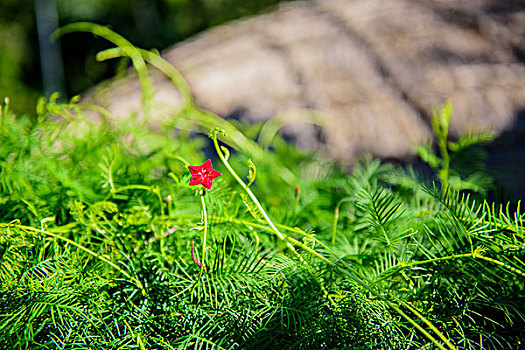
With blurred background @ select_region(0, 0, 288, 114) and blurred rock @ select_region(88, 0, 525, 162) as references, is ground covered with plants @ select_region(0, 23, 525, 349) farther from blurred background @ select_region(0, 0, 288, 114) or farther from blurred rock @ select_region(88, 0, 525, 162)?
blurred background @ select_region(0, 0, 288, 114)

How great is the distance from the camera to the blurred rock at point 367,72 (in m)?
0.86

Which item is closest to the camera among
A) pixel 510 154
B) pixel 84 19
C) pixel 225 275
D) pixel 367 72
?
pixel 225 275

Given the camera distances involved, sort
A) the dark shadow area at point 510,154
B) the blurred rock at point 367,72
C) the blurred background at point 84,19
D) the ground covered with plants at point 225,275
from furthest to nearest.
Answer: the blurred background at point 84,19 < the blurred rock at point 367,72 < the dark shadow area at point 510,154 < the ground covered with plants at point 225,275

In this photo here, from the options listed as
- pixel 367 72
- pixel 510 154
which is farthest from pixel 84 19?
pixel 510 154

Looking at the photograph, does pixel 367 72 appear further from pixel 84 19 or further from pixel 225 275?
pixel 84 19

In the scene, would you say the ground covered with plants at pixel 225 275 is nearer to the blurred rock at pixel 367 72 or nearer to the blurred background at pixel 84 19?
the blurred rock at pixel 367 72

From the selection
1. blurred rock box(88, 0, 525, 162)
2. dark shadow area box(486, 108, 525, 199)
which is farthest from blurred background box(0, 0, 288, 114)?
dark shadow area box(486, 108, 525, 199)

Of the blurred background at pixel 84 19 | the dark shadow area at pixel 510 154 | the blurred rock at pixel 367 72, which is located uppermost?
the blurred rock at pixel 367 72

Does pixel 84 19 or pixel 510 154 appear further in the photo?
pixel 84 19

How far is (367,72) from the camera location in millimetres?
946

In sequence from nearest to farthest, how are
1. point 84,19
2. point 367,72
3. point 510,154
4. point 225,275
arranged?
point 225,275 < point 510,154 < point 367,72 < point 84,19

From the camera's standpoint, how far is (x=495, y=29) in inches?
37.9

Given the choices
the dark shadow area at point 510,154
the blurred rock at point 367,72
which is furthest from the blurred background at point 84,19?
the dark shadow area at point 510,154

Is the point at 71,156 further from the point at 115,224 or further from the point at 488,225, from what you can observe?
the point at 488,225
